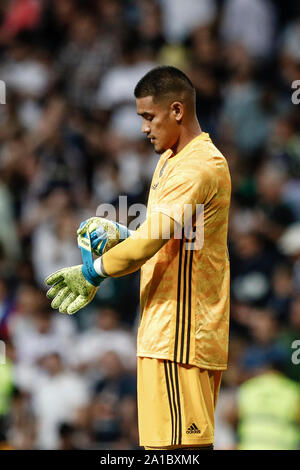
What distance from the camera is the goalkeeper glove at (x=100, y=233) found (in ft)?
13.1

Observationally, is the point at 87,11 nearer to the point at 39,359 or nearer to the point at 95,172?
the point at 95,172

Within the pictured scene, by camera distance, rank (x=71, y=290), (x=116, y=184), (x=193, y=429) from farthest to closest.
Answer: (x=116, y=184) → (x=71, y=290) → (x=193, y=429)

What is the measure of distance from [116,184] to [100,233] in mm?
4343

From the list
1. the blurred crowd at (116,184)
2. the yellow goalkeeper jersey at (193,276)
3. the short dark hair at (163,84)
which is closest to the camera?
the yellow goalkeeper jersey at (193,276)

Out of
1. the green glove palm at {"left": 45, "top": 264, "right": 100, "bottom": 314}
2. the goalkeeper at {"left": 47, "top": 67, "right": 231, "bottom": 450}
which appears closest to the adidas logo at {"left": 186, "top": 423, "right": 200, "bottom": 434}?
the goalkeeper at {"left": 47, "top": 67, "right": 231, "bottom": 450}

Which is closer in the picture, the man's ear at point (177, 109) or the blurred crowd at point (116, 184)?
the man's ear at point (177, 109)

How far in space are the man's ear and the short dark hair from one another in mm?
30

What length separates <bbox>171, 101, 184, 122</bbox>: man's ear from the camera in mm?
3910

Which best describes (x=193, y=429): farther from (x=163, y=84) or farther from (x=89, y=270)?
(x=163, y=84)

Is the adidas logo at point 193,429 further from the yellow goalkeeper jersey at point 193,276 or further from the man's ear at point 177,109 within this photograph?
the man's ear at point 177,109

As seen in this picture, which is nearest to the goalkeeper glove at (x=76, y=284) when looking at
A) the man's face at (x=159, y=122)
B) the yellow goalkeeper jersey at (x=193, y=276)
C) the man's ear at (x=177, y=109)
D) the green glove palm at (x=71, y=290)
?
the green glove palm at (x=71, y=290)

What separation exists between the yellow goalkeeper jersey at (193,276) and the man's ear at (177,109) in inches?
4.9

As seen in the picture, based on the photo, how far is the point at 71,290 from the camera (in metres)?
3.92

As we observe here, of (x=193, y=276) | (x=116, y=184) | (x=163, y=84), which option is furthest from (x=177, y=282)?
(x=116, y=184)
